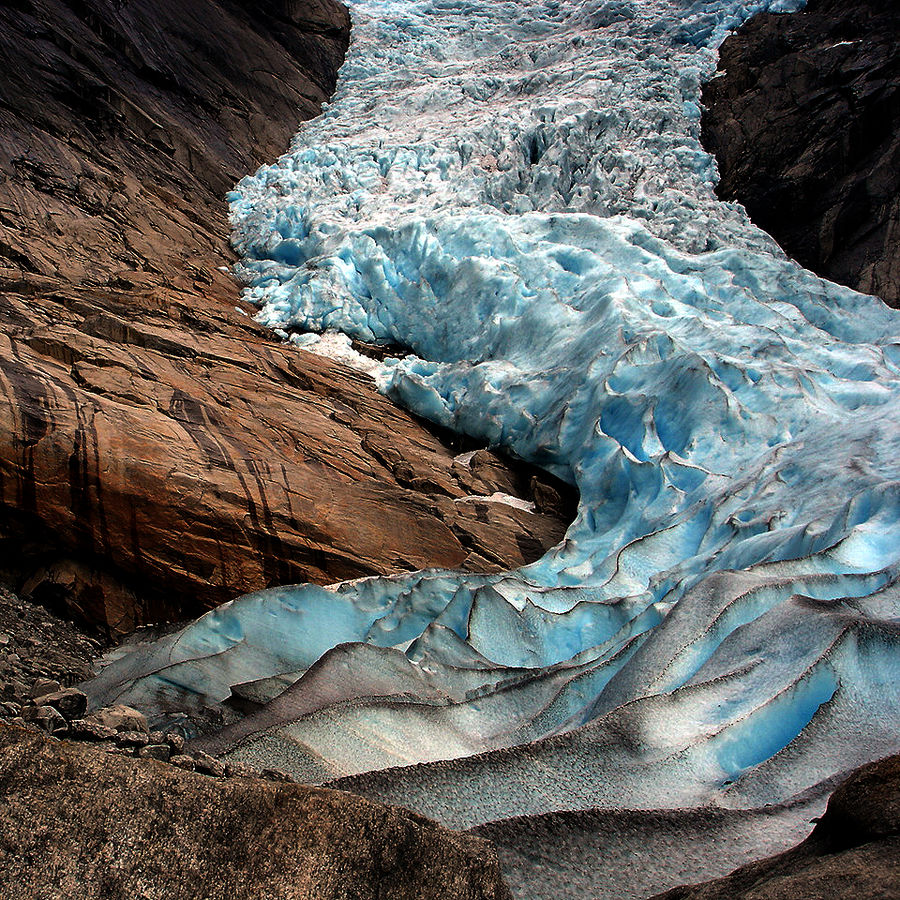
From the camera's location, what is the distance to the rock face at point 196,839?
142cm

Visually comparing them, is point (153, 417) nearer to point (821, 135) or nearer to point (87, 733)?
point (87, 733)

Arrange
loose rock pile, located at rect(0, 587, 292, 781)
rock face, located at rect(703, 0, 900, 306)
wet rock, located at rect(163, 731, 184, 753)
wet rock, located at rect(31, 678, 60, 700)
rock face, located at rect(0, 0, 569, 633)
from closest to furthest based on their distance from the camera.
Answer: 1. loose rock pile, located at rect(0, 587, 292, 781)
2. wet rock, located at rect(163, 731, 184, 753)
3. wet rock, located at rect(31, 678, 60, 700)
4. rock face, located at rect(0, 0, 569, 633)
5. rock face, located at rect(703, 0, 900, 306)

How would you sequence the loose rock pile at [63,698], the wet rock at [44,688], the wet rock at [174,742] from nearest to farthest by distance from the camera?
the loose rock pile at [63,698] → the wet rock at [174,742] → the wet rock at [44,688]

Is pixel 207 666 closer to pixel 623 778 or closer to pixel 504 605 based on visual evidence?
pixel 504 605

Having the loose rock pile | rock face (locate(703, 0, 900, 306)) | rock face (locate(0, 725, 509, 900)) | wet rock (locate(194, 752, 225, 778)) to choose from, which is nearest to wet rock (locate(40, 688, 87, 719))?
the loose rock pile

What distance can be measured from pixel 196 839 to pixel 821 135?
422 inches

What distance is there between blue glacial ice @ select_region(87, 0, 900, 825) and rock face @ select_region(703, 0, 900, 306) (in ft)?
1.88

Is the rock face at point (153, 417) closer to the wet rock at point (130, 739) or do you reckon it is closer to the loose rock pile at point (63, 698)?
the loose rock pile at point (63, 698)

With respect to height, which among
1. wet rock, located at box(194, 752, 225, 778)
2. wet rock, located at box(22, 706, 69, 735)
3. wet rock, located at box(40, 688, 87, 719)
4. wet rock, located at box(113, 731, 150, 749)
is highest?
wet rock, located at box(194, 752, 225, 778)

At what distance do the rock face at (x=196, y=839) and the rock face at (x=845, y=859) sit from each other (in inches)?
20.3

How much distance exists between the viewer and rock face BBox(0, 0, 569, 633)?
4.98m

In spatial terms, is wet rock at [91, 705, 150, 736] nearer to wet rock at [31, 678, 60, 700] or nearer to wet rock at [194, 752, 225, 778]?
wet rock at [31, 678, 60, 700]

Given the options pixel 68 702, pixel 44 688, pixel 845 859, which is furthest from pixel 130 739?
pixel 845 859

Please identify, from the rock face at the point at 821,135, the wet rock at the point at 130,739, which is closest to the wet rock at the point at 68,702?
the wet rock at the point at 130,739
